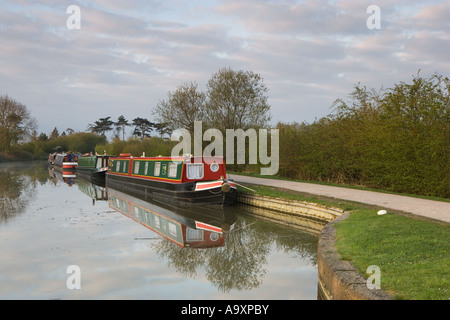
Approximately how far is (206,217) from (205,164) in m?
2.51

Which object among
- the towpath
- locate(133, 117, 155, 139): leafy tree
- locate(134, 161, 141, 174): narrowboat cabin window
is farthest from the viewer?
locate(133, 117, 155, 139): leafy tree

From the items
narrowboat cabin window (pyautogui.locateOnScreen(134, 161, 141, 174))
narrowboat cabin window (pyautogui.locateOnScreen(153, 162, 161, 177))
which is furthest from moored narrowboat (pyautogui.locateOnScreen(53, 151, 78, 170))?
narrowboat cabin window (pyautogui.locateOnScreen(153, 162, 161, 177))

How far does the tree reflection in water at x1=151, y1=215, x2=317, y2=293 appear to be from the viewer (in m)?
6.26

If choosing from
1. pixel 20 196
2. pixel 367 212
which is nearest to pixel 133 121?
pixel 20 196

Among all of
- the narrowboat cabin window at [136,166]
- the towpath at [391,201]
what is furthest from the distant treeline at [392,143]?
the narrowboat cabin window at [136,166]

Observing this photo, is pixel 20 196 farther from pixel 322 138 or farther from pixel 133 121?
pixel 133 121

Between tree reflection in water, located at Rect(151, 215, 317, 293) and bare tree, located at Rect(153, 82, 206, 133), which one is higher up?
bare tree, located at Rect(153, 82, 206, 133)

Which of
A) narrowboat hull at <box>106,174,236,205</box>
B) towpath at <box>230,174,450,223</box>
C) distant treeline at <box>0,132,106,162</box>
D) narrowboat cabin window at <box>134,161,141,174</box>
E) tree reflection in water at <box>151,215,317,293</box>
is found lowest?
tree reflection in water at <box>151,215,317,293</box>

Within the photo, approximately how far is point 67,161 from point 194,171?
24.5 metres

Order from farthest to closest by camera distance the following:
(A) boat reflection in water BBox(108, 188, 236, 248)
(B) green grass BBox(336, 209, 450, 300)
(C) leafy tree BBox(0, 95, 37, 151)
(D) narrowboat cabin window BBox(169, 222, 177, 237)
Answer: (C) leafy tree BBox(0, 95, 37, 151), (D) narrowboat cabin window BBox(169, 222, 177, 237), (A) boat reflection in water BBox(108, 188, 236, 248), (B) green grass BBox(336, 209, 450, 300)

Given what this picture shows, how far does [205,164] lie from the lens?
13469 millimetres

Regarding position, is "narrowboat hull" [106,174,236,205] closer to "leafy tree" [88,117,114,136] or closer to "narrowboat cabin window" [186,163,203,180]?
"narrowboat cabin window" [186,163,203,180]

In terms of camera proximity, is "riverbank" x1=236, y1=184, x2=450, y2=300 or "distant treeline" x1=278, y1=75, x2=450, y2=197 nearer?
"riverbank" x1=236, y1=184, x2=450, y2=300
